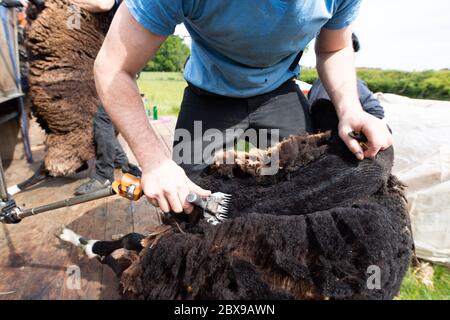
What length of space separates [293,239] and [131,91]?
0.67 metres

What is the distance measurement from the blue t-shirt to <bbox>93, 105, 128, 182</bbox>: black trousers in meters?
1.49

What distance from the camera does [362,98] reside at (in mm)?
1447

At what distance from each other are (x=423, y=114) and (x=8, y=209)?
2.66 metres

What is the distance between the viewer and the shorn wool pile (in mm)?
2516

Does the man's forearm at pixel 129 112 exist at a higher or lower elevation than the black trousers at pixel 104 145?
higher

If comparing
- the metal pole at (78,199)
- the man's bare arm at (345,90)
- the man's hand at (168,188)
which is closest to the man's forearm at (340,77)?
the man's bare arm at (345,90)

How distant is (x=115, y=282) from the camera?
177cm

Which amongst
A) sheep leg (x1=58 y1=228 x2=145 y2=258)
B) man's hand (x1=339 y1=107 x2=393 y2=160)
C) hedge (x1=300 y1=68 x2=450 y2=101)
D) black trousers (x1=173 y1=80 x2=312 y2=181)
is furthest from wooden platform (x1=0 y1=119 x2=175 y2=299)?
hedge (x1=300 y1=68 x2=450 y2=101)

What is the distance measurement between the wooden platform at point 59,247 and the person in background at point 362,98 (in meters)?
1.30

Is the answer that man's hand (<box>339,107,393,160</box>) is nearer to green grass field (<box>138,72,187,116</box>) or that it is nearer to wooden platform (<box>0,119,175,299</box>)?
wooden platform (<box>0,119,175,299</box>)

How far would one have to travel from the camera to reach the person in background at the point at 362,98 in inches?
56.0

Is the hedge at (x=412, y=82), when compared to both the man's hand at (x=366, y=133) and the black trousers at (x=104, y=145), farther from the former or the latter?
the man's hand at (x=366, y=133)
